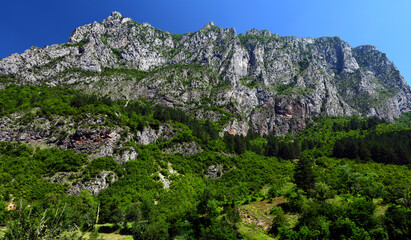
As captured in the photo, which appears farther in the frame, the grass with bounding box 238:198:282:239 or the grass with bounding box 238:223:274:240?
the grass with bounding box 238:198:282:239

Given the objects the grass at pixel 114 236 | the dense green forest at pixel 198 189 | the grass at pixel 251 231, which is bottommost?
→ the grass at pixel 114 236

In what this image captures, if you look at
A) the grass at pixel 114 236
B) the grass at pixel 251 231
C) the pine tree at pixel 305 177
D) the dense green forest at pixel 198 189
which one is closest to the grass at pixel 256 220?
the grass at pixel 251 231

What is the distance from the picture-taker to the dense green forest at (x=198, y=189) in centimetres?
2994

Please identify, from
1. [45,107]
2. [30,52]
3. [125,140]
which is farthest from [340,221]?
[30,52]

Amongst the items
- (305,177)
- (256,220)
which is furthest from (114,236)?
(305,177)

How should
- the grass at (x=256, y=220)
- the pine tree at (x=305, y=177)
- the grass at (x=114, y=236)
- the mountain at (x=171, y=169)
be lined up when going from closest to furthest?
the mountain at (x=171, y=169) < the grass at (x=256, y=220) < the grass at (x=114, y=236) < the pine tree at (x=305, y=177)

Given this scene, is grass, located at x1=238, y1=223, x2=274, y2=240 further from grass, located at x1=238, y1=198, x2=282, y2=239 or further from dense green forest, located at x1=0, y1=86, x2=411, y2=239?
dense green forest, located at x1=0, y1=86, x2=411, y2=239

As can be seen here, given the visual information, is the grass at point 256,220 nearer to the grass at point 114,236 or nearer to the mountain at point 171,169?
the mountain at point 171,169

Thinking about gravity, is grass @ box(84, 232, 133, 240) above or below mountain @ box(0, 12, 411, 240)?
below

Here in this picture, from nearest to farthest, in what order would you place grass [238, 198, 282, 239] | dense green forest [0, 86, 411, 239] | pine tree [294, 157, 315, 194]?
dense green forest [0, 86, 411, 239] → grass [238, 198, 282, 239] → pine tree [294, 157, 315, 194]

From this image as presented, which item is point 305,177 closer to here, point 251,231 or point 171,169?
point 251,231

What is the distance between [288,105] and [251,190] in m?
134

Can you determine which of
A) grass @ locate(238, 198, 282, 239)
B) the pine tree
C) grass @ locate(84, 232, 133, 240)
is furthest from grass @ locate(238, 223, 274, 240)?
grass @ locate(84, 232, 133, 240)

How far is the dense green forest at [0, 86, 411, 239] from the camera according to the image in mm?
29938
